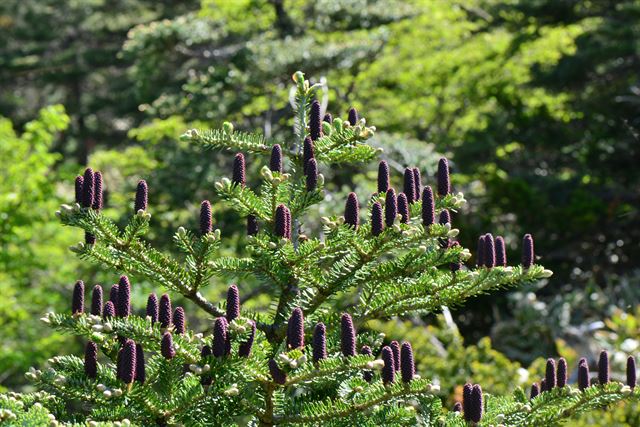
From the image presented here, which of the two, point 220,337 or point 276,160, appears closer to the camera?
point 220,337

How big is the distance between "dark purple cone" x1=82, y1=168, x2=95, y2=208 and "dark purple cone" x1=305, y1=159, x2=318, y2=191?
70 centimetres

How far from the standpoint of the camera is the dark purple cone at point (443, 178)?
11.6 ft

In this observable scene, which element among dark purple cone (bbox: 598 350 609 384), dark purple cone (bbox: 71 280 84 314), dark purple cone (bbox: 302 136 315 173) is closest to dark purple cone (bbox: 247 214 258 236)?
dark purple cone (bbox: 302 136 315 173)

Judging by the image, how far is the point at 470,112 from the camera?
840 inches

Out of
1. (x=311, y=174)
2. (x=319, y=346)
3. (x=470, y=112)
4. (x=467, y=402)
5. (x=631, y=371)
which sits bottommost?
(x=470, y=112)

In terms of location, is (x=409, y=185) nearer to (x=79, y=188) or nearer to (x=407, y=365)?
(x=407, y=365)

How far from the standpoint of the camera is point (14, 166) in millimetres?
12539

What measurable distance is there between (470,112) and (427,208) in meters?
18.4

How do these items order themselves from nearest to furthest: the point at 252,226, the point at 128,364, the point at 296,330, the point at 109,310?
the point at 296,330 → the point at 128,364 → the point at 109,310 → the point at 252,226

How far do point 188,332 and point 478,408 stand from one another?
967mm

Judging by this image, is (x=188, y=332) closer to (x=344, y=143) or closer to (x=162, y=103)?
(x=344, y=143)

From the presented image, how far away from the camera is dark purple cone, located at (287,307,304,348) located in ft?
9.71

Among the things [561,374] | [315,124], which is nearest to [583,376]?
[561,374]

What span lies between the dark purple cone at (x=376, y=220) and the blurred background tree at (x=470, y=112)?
649 centimetres
